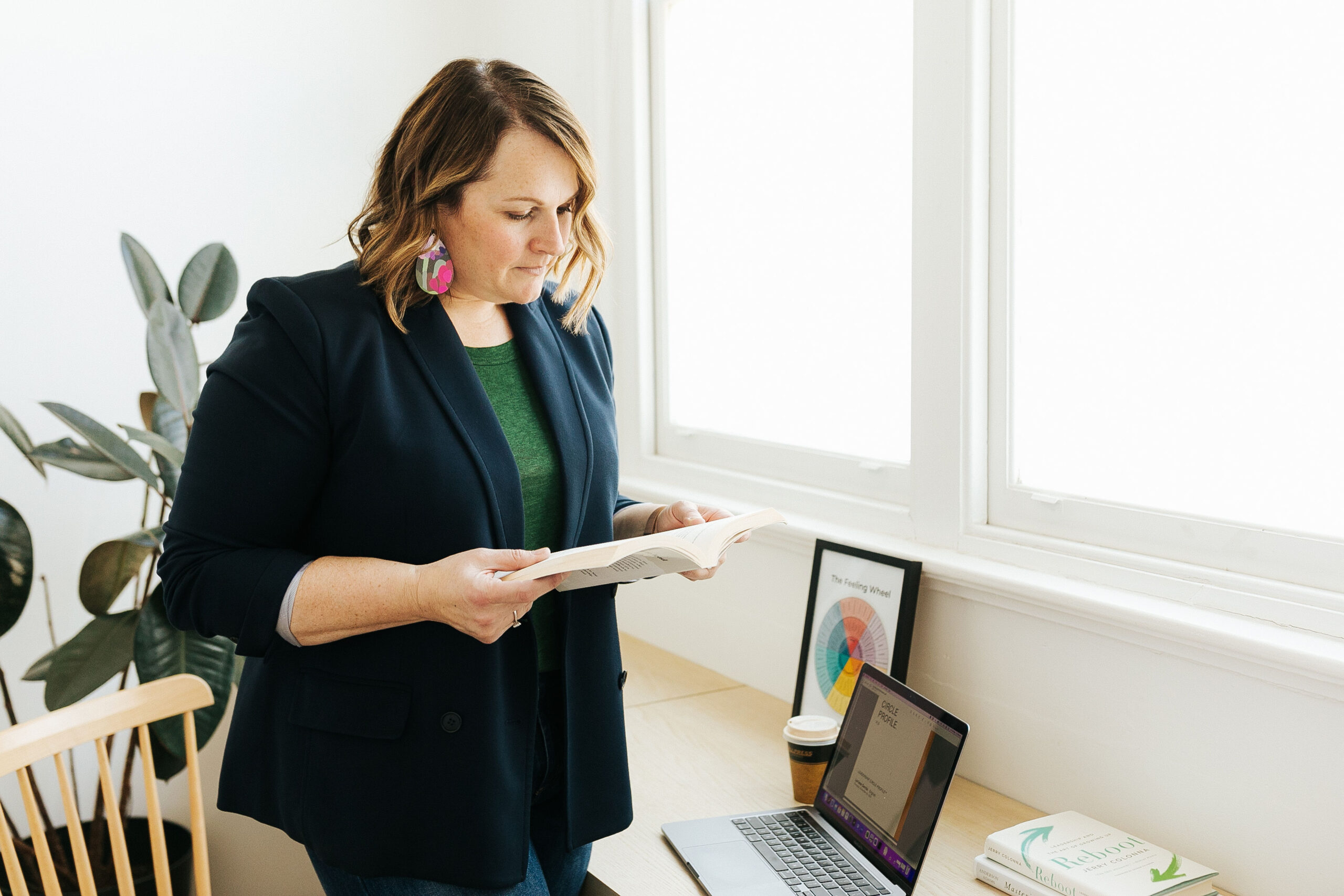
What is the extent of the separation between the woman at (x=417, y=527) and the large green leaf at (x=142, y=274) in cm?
91

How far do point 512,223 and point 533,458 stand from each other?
0.27 meters

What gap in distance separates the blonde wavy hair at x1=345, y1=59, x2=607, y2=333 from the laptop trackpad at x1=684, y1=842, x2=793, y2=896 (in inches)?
29.6

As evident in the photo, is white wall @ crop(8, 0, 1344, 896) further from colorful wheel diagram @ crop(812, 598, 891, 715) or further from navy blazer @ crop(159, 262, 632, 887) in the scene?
navy blazer @ crop(159, 262, 632, 887)

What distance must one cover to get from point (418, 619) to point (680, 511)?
37cm

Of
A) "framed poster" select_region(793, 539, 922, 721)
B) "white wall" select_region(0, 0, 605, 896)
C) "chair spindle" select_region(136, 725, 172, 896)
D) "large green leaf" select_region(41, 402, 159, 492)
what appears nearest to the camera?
"chair spindle" select_region(136, 725, 172, 896)

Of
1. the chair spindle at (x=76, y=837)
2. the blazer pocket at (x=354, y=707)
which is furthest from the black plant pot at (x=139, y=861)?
the blazer pocket at (x=354, y=707)

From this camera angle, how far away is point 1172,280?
1.33 m

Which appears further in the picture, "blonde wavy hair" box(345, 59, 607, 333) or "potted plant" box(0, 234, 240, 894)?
"potted plant" box(0, 234, 240, 894)

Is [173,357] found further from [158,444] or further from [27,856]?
[27,856]

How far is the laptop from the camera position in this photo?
1227 millimetres

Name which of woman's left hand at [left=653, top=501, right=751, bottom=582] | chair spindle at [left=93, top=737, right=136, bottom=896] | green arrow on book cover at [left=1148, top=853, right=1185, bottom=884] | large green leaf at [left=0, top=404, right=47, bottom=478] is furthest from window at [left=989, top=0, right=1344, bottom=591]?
large green leaf at [left=0, top=404, right=47, bottom=478]

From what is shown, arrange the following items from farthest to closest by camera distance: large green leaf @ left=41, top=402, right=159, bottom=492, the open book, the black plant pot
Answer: the black plant pot
large green leaf @ left=41, top=402, right=159, bottom=492
the open book

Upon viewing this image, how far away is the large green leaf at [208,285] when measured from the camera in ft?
6.44

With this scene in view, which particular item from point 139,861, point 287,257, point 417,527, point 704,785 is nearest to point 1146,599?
point 704,785
